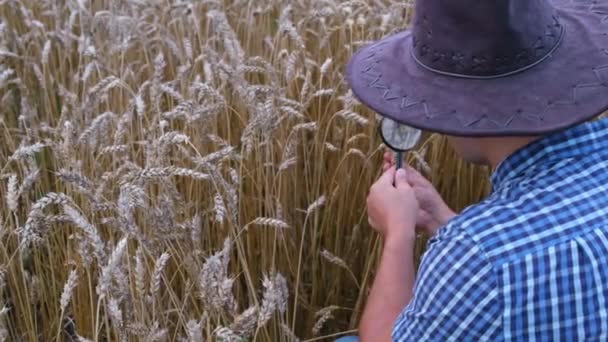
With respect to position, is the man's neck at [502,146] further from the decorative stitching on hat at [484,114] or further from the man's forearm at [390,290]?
the man's forearm at [390,290]

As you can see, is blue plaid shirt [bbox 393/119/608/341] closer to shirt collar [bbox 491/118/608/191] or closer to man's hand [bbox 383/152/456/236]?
shirt collar [bbox 491/118/608/191]

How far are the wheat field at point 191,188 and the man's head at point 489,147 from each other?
0.34m

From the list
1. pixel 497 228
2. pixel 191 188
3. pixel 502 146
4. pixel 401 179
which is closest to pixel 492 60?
pixel 502 146

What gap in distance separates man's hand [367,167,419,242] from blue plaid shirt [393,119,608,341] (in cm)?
25

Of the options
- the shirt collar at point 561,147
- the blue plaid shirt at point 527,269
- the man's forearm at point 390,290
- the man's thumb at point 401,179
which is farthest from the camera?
the man's thumb at point 401,179

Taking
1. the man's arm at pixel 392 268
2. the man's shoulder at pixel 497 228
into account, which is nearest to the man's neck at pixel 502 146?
the man's shoulder at pixel 497 228

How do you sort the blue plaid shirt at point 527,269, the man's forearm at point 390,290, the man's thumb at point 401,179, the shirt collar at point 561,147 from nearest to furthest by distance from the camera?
the blue plaid shirt at point 527,269 < the shirt collar at point 561,147 < the man's forearm at point 390,290 < the man's thumb at point 401,179

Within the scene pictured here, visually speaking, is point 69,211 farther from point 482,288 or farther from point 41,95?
point 41,95

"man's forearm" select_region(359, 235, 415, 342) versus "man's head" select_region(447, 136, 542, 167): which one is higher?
"man's head" select_region(447, 136, 542, 167)

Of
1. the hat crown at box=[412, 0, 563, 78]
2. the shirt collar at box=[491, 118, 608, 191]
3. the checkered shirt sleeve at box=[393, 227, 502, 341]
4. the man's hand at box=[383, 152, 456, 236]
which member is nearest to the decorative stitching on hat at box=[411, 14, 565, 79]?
the hat crown at box=[412, 0, 563, 78]

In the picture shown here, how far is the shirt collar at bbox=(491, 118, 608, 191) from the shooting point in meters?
1.06

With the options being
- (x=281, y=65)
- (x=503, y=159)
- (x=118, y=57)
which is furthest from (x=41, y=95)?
(x=503, y=159)

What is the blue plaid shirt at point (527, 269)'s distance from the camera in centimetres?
95

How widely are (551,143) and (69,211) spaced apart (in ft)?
2.28
